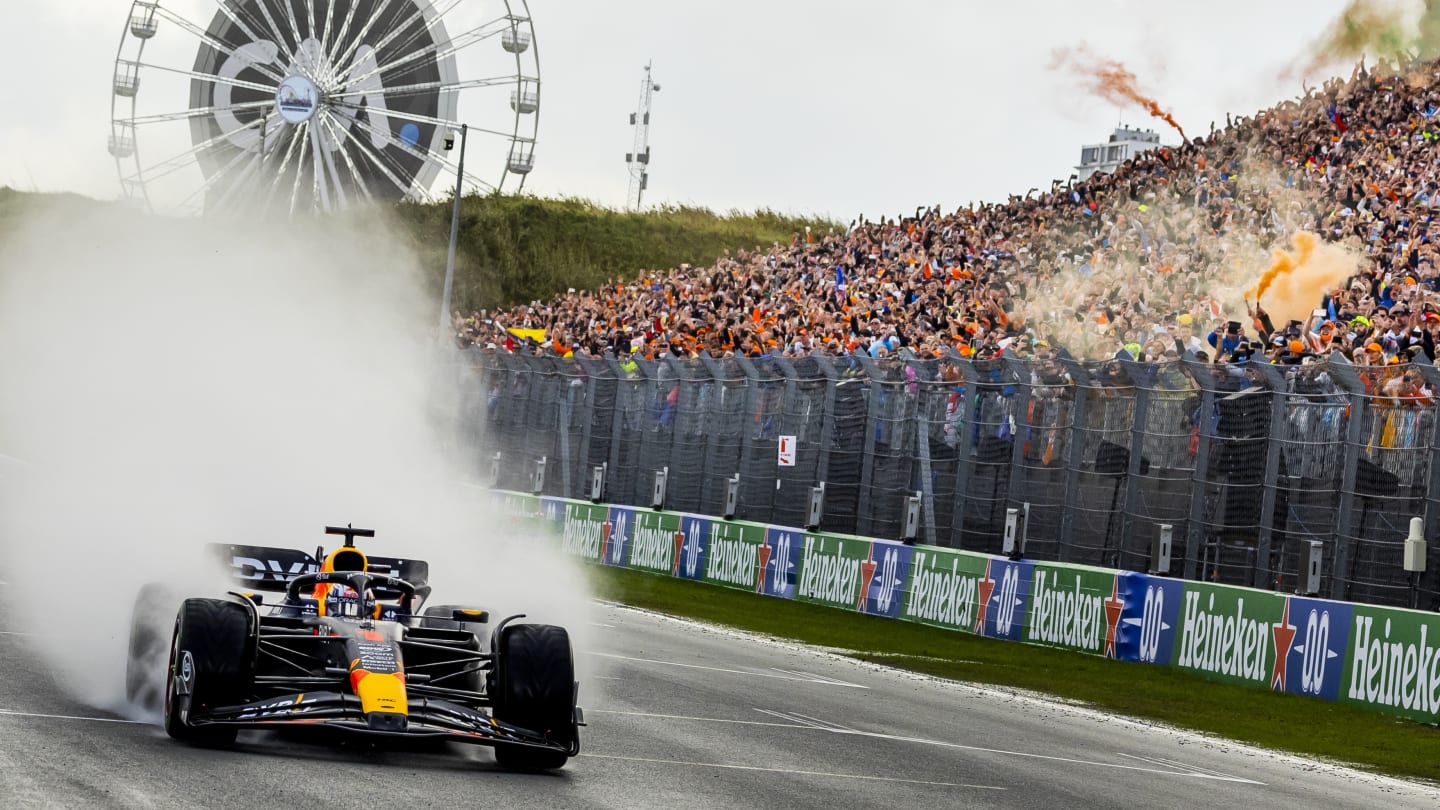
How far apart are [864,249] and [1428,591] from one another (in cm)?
2032

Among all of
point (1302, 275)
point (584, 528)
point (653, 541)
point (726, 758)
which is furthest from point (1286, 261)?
point (726, 758)

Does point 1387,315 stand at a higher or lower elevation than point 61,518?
higher

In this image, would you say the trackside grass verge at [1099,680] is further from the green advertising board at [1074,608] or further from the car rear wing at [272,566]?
the car rear wing at [272,566]

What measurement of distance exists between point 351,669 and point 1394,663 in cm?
993

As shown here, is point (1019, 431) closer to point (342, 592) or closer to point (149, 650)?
point (342, 592)

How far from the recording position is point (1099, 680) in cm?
1862

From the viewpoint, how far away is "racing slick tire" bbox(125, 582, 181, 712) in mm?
10625

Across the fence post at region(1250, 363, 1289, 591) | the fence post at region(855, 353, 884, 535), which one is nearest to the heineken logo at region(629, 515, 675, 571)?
the fence post at region(855, 353, 884, 535)

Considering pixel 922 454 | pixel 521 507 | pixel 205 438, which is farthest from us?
pixel 521 507

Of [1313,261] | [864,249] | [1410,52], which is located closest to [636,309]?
[864,249]

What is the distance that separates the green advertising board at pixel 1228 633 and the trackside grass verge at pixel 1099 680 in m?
0.17

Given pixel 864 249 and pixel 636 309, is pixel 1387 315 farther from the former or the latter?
pixel 636 309

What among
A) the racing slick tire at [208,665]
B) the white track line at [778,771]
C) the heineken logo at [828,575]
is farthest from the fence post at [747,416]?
the racing slick tire at [208,665]

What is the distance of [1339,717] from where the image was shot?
53.1 ft
